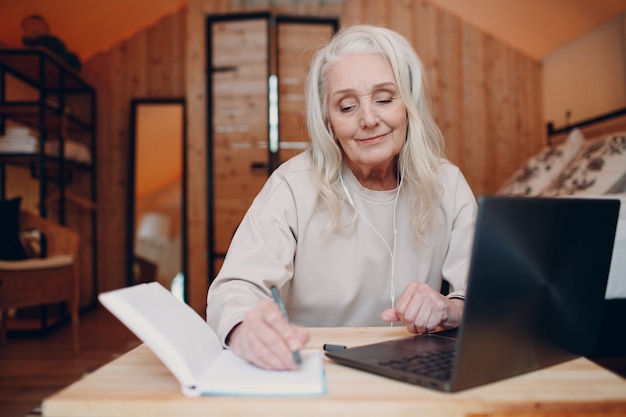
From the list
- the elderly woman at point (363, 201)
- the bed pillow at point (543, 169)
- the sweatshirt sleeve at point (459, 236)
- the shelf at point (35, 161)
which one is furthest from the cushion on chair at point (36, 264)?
the bed pillow at point (543, 169)

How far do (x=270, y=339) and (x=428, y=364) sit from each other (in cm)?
21

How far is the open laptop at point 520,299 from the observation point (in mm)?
578

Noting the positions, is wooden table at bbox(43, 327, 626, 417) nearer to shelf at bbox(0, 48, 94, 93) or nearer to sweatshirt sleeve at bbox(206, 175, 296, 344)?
sweatshirt sleeve at bbox(206, 175, 296, 344)

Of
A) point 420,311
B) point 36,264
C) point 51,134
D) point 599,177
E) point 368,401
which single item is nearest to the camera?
point 368,401

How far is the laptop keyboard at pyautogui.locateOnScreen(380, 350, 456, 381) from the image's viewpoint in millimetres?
636

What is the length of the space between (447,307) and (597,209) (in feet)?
1.10

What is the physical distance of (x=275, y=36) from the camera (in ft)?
15.3

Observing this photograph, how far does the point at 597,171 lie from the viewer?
271cm

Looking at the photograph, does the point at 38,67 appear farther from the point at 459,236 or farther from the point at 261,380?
the point at 261,380

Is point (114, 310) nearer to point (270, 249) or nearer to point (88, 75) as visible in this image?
point (270, 249)

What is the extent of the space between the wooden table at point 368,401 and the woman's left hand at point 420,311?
0.27 meters

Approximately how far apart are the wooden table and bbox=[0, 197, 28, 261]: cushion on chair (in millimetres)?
3151

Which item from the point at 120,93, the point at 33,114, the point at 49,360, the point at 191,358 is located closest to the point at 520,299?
the point at 191,358

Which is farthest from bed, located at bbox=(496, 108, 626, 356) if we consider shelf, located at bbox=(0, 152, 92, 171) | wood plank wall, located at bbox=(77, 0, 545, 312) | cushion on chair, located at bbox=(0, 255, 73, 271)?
shelf, located at bbox=(0, 152, 92, 171)
